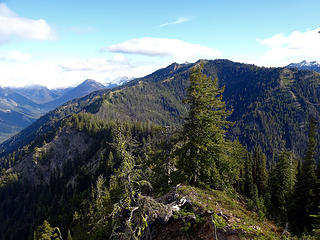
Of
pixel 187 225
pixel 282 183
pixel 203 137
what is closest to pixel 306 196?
pixel 282 183

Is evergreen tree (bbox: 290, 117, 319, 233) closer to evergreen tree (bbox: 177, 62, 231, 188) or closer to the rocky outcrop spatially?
evergreen tree (bbox: 177, 62, 231, 188)

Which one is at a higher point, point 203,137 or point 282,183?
point 203,137

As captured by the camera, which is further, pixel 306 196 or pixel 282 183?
pixel 282 183

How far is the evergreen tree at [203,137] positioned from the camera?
21.6 m

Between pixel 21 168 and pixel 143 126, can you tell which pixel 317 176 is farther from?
pixel 21 168

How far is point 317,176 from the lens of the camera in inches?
1475

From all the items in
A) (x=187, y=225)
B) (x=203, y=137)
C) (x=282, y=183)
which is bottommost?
(x=282, y=183)

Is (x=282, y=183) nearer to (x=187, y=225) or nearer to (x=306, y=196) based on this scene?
(x=306, y=196)

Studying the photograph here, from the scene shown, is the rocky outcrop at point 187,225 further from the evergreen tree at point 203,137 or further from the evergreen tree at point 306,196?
the evergreen tree at point 306,196

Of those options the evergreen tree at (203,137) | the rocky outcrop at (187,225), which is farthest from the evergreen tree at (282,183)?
the rocky outcrop at (187,225)

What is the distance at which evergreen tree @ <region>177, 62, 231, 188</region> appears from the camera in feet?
70.9

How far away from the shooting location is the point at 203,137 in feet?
71.9

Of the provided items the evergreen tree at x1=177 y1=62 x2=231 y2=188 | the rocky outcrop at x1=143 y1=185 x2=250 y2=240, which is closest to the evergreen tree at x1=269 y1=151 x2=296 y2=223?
the evergreen tree at x1=177 y1=62 x2=231 y2=188

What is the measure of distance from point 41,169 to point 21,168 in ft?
85.8
